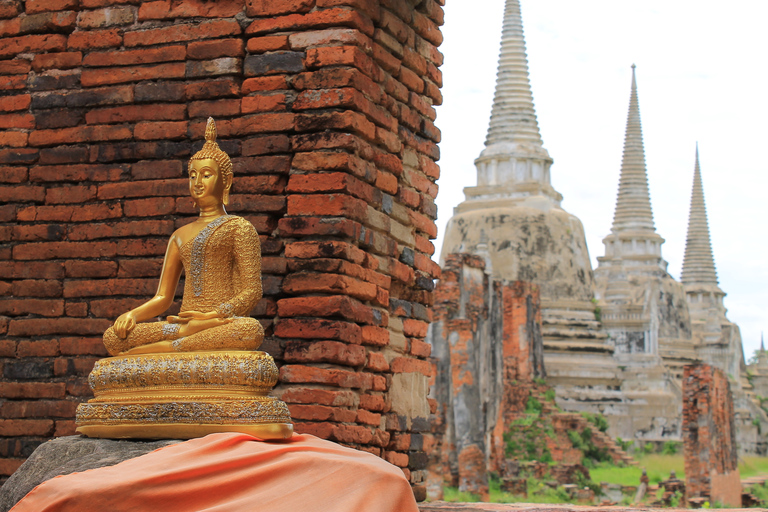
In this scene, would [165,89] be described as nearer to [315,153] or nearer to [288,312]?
[315,153]

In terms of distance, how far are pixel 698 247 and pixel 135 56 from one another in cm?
3610

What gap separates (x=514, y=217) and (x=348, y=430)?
24000 millimetres

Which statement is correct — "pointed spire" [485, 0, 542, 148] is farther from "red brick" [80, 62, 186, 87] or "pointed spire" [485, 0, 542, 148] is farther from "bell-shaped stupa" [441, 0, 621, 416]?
"red brick" [80, 62, 186, 87]

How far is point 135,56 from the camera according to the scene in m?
4.77

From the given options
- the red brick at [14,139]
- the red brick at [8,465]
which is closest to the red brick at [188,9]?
the red brick at [14,139]

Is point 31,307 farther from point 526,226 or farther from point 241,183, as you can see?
point 526,226

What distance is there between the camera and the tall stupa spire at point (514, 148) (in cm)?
2855

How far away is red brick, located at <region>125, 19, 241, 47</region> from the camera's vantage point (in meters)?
4.64

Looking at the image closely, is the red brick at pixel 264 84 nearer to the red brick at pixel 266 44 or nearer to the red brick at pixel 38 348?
the red brick at pixel 266 44

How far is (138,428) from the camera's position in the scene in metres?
3.39

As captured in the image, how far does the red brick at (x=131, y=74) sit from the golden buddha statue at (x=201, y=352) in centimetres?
101

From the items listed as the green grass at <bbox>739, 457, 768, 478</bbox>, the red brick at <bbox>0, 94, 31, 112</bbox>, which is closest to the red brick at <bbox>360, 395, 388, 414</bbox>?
the red brick at <bbox>0, 94, 31, 112</bbox>

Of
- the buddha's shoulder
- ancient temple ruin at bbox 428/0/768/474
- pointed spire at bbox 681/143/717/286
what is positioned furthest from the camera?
pointed spire at bbox 681/143/717/286

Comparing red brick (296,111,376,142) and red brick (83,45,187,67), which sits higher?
red brick (83,45,187,67)
